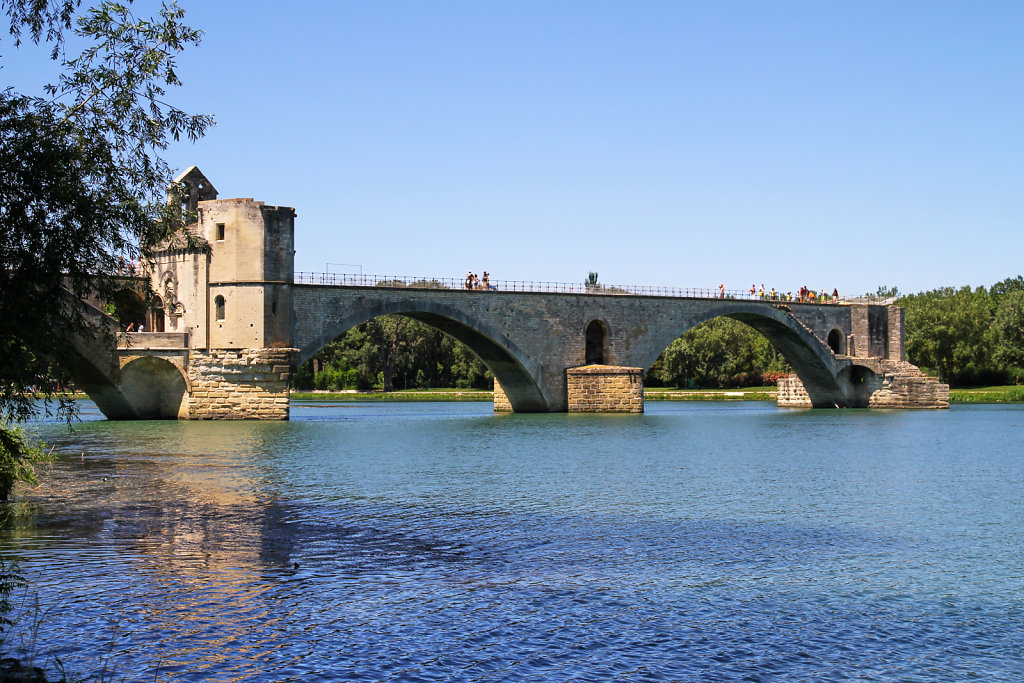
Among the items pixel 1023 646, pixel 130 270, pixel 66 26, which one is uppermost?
pixel 66 26

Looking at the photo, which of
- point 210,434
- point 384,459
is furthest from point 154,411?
point 384,459

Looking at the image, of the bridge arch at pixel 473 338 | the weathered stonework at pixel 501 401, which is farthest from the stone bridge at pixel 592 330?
the weathered stonework at pixel 501 401

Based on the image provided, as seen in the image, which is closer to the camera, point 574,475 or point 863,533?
point 863,533

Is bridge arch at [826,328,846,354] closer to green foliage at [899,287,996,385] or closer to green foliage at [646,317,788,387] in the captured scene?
green foliage at [899,287,996,385]

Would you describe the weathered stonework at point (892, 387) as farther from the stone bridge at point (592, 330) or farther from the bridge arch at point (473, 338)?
the bridge arch at point (473, 338)

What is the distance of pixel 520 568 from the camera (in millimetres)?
14797

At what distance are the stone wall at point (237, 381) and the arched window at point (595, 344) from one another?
1821 centimetres

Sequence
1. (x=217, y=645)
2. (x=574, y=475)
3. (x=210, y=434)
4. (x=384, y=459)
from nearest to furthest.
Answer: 1. (x=217, y=645)
2. (x=574, y=475)
3. (x=384, y=459)
4. (x=210, y=434)

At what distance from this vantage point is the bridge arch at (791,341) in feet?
201

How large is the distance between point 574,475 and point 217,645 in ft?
55.2

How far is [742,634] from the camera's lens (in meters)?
11.7

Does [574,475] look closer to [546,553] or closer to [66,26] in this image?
[546,553]

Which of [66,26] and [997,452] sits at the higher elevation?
[66,26]

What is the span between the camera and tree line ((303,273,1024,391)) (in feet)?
278
